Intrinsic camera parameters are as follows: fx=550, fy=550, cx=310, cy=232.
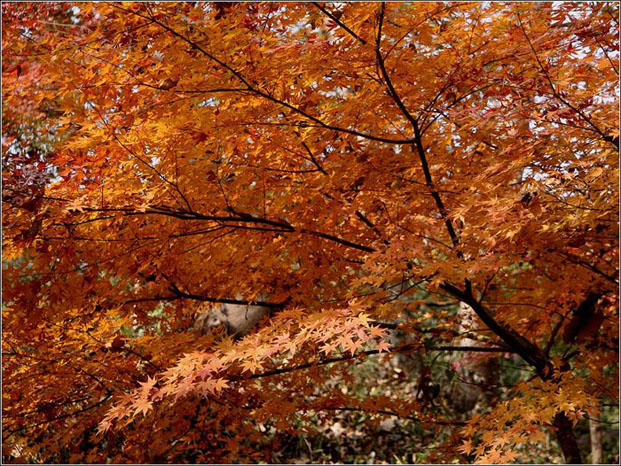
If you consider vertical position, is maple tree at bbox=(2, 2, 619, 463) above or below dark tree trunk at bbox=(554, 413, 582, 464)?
above

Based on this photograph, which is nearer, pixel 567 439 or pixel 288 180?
pixel 288 180

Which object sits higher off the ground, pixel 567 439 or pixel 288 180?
pixel 288 180

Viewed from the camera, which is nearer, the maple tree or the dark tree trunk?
the maple tree

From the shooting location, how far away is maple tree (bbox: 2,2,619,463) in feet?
7.31

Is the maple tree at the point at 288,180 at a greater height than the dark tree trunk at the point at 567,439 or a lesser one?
greater

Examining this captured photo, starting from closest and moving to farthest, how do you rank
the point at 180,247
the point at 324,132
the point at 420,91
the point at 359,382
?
the point at 420,91
the point at 324,132
the point at 180,247
the point at 359,382

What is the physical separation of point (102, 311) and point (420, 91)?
209 centimetres

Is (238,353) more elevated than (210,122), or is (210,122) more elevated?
(210,122)

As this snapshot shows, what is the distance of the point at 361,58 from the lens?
220 cm

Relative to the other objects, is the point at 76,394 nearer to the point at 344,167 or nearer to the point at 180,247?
the point at 180,247

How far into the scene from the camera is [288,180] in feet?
9.45

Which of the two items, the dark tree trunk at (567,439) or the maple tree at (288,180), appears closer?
the maple tree at (288,180)

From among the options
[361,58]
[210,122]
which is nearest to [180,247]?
[210,122]

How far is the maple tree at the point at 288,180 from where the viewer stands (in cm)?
223
